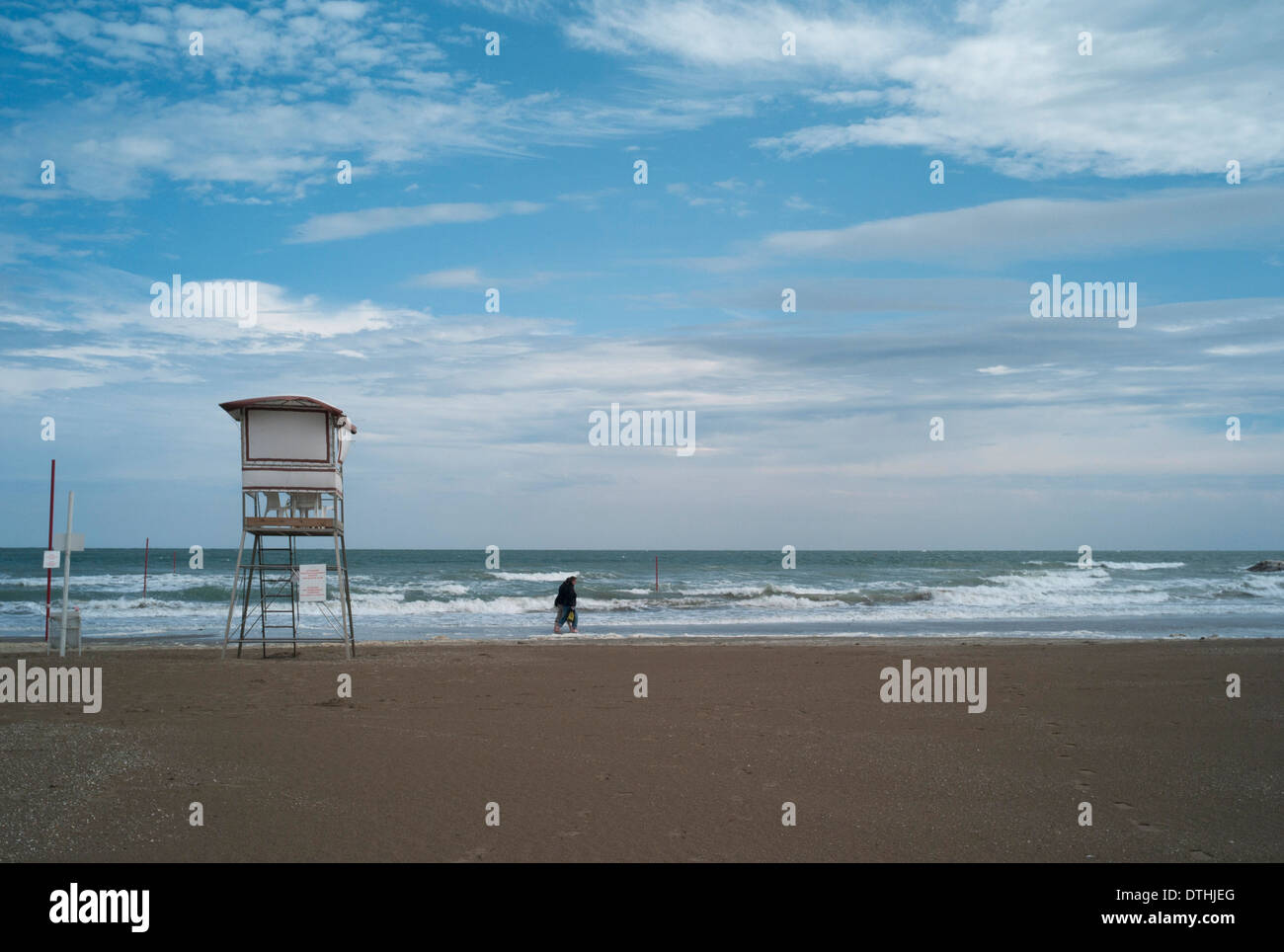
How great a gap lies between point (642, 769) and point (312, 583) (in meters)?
10.1

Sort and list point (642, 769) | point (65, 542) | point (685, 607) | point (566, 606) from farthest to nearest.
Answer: point (685, 607) → point (566, 606) → point (65, 542) → point (642, 769)

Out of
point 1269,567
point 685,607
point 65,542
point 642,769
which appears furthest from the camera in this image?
point 1269,567

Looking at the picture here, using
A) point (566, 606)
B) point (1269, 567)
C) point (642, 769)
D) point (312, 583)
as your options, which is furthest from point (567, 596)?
point (1269, 567)

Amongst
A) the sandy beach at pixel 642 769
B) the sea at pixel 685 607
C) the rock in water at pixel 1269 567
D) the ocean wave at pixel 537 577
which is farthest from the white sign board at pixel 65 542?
the rock in water at pixel 1269 567

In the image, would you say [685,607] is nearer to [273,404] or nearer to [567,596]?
[567,596]

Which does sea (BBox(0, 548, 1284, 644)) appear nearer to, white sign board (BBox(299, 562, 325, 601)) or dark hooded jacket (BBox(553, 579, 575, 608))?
dark hooded jacket (BBox(553, 579, 575, 608))

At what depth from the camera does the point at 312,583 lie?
53.1ft

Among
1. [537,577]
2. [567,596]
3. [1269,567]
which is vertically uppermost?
[567,596]

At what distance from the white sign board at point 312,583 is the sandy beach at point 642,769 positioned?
227 cm

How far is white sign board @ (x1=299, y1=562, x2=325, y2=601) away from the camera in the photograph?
15922 mm

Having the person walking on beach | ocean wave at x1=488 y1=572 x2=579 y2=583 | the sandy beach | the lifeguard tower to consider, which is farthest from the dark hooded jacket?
ocean wave at x1=488 y1=572 x2=579 y2=583

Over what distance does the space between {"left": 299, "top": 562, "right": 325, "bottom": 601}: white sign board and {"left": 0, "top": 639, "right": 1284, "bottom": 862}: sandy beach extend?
2273 mm
